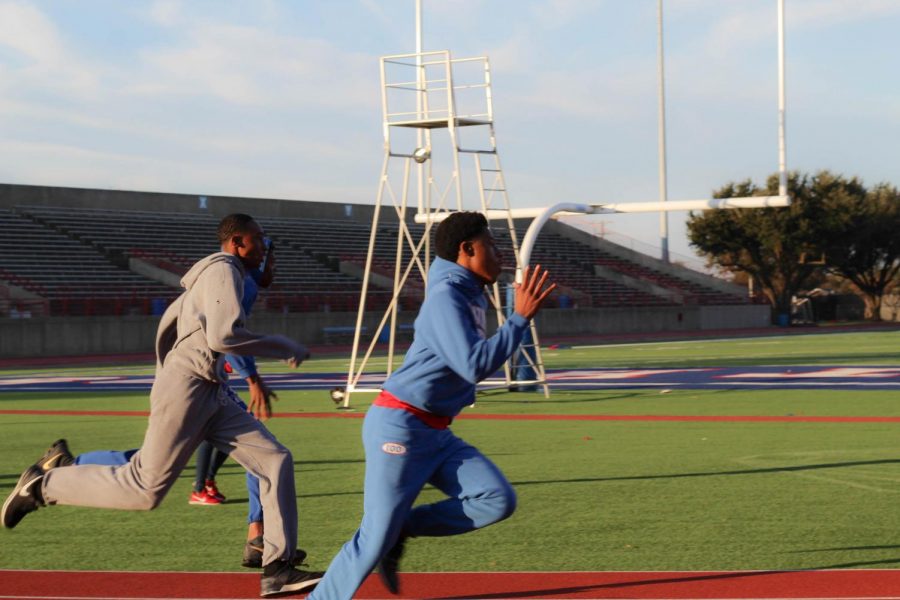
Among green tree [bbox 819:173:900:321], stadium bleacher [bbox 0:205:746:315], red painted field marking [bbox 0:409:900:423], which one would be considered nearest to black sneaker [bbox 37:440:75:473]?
red painted field marking [bbox 0:409:900:423]

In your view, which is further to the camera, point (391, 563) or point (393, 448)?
point (391, 563)

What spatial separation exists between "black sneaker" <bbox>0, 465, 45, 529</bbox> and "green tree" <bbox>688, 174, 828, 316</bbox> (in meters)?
59.6

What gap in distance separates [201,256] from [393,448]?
1704 inches

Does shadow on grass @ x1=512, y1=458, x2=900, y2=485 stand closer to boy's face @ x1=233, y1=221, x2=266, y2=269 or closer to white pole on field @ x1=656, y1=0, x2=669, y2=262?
boy's face @ x1=233, y1=221, x2=266, y2=269

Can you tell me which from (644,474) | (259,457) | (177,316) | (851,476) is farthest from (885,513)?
(177,316)

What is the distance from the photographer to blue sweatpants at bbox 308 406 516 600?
5.14 meters

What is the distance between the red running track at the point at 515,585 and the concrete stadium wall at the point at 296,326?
31575 millimetres

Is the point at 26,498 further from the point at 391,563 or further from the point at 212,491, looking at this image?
the point at 212,491

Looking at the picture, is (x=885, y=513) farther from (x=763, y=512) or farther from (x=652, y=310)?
(x=652, y=310)

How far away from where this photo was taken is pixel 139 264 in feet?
148

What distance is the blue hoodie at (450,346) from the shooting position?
4953mm

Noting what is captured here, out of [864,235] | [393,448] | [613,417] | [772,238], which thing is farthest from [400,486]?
[864,235]

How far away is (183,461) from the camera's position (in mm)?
6059

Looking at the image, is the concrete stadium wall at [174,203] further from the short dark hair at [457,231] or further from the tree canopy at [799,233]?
the short dark hair at [457,231]
